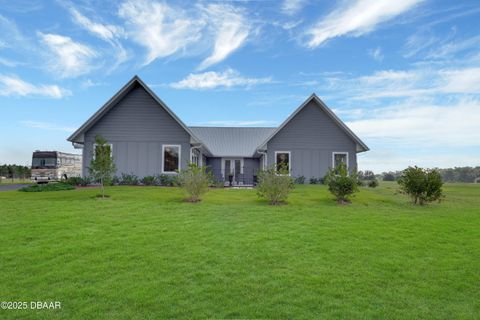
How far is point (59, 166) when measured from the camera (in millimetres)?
30469

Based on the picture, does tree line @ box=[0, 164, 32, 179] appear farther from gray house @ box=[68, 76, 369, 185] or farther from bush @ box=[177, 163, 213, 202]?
bush @ box=[177, 163, 213, 202]

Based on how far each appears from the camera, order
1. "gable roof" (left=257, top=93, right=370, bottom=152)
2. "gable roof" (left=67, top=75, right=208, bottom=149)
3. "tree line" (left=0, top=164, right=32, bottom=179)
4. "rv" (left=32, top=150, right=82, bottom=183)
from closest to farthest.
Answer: "gable roof" (left=67, top=75, right=208, bottom=149)
"gable roof" (left=257, top=93, right=370, bottom=152)
"rv" (left=32, top=150, right=82, bottom=183)
"tree line" (left=0, top=164, right=32, bottom=179)

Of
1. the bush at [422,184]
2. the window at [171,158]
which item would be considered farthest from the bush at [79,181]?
the bush at [422,184]

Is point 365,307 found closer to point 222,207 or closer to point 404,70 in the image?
point 222,207

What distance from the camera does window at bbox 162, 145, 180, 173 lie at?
21.1 m

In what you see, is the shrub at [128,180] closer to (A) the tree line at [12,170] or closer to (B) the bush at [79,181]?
(B) the bush at [79,181]

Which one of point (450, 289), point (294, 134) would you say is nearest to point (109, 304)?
point (450, 289)

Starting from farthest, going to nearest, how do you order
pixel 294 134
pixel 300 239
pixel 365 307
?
pixel 294 134 → pixel 300 239 → pixel 365 307

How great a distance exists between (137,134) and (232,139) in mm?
12638

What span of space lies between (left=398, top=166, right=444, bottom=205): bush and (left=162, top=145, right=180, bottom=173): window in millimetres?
12680

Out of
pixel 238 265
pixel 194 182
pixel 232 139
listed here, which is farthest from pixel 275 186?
pixel 232 139

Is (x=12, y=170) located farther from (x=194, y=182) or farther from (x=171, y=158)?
(x=194, y=182)

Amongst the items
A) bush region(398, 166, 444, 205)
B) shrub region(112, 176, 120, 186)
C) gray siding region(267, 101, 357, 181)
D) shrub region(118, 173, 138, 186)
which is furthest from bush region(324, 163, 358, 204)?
shrub region(112, 176, 120, 186)

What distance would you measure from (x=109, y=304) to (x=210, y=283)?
1.44 m
